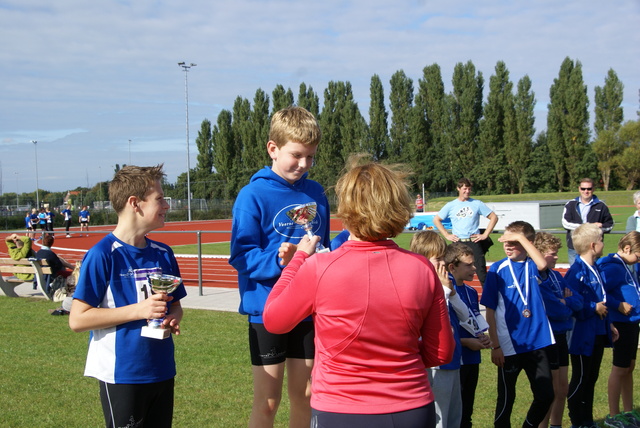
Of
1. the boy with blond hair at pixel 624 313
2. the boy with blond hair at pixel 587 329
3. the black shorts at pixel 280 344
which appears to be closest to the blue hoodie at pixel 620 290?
the boy with blond hair at pixel 624 313

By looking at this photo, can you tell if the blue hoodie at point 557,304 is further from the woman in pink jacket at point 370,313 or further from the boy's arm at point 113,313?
the boy's arm at point 113,313

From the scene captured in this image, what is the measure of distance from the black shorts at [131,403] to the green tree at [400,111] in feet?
203

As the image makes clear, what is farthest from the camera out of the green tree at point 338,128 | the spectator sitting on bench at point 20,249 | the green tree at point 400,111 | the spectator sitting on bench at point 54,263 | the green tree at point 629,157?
the green tree at point 400,111

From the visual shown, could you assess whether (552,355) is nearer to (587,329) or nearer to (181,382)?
(587,329)

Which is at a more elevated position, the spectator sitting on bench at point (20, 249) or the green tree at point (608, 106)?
the green tree at point (608, 106)

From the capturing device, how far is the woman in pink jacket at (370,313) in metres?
2.04

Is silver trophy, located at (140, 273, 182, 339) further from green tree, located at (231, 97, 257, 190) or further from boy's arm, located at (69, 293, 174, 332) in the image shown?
green tree, located at (231, 97, 257, 190)

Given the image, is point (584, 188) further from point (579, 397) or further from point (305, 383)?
point (305, 383)

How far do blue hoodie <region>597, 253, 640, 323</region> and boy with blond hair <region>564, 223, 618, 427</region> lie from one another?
0.16 meters

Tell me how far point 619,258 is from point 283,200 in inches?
139

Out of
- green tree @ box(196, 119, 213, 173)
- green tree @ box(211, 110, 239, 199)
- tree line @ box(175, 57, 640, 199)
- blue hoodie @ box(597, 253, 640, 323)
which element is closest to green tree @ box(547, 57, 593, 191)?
tree line @ box(175, 57, 640, 199)

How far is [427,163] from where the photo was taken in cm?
6244

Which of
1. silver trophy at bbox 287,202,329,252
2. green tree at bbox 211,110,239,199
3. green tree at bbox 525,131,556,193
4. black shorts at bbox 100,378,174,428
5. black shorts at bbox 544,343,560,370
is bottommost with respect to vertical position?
black shorts at bbox 544,343,560,370

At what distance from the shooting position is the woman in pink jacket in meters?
2.04
